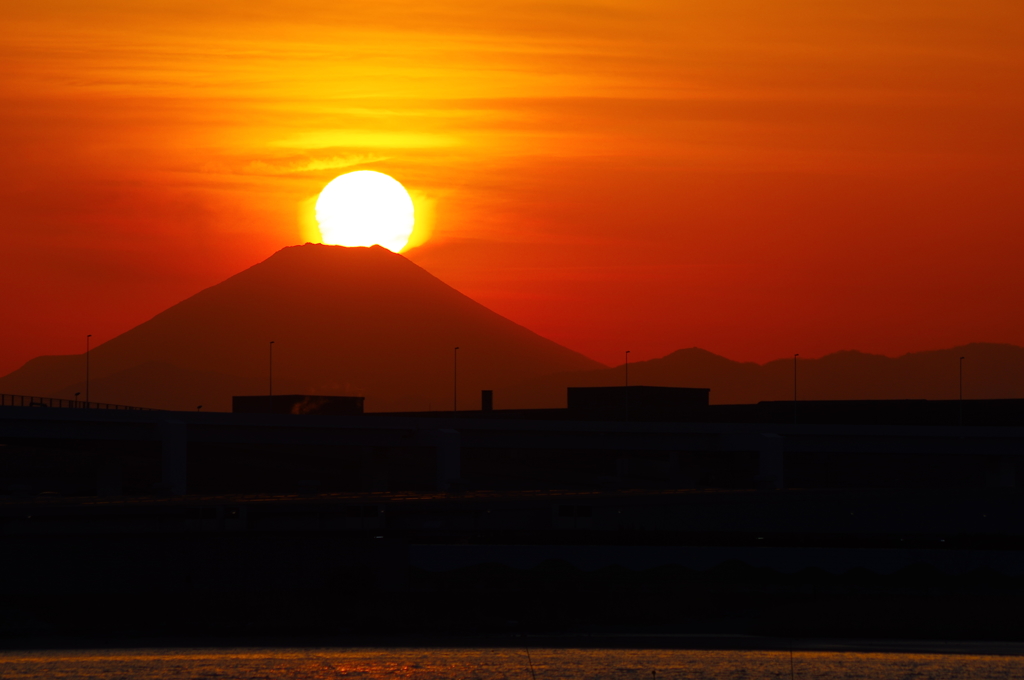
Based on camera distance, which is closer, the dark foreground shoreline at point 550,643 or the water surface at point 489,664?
the water surface at point 489,664

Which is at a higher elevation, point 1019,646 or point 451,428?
point 451,428

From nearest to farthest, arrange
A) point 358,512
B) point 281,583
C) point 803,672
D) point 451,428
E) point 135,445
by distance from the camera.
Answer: point 803,672 < point 281,583 < point 358,512 < point 451,428 < point 135,445

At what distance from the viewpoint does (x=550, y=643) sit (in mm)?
85688

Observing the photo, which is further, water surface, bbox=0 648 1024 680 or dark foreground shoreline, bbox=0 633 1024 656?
dark foreground shoreline, bbox=0 633 1024 656

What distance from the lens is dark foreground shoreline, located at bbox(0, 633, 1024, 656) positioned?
8400cm

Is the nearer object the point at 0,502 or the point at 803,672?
the point at 803,672

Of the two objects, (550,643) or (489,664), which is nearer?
(489,664)

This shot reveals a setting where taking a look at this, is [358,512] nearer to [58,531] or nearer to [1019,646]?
[58,531]

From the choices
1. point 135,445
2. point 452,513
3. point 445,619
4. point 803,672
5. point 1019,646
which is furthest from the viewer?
point 135,445

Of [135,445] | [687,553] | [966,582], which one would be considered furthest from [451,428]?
[966,582]

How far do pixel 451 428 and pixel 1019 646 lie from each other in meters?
92.1

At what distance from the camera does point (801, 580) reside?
102 metres

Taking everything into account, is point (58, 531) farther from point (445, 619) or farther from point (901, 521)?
point (901, 521)

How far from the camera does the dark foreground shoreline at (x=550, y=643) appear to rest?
8400 cm
